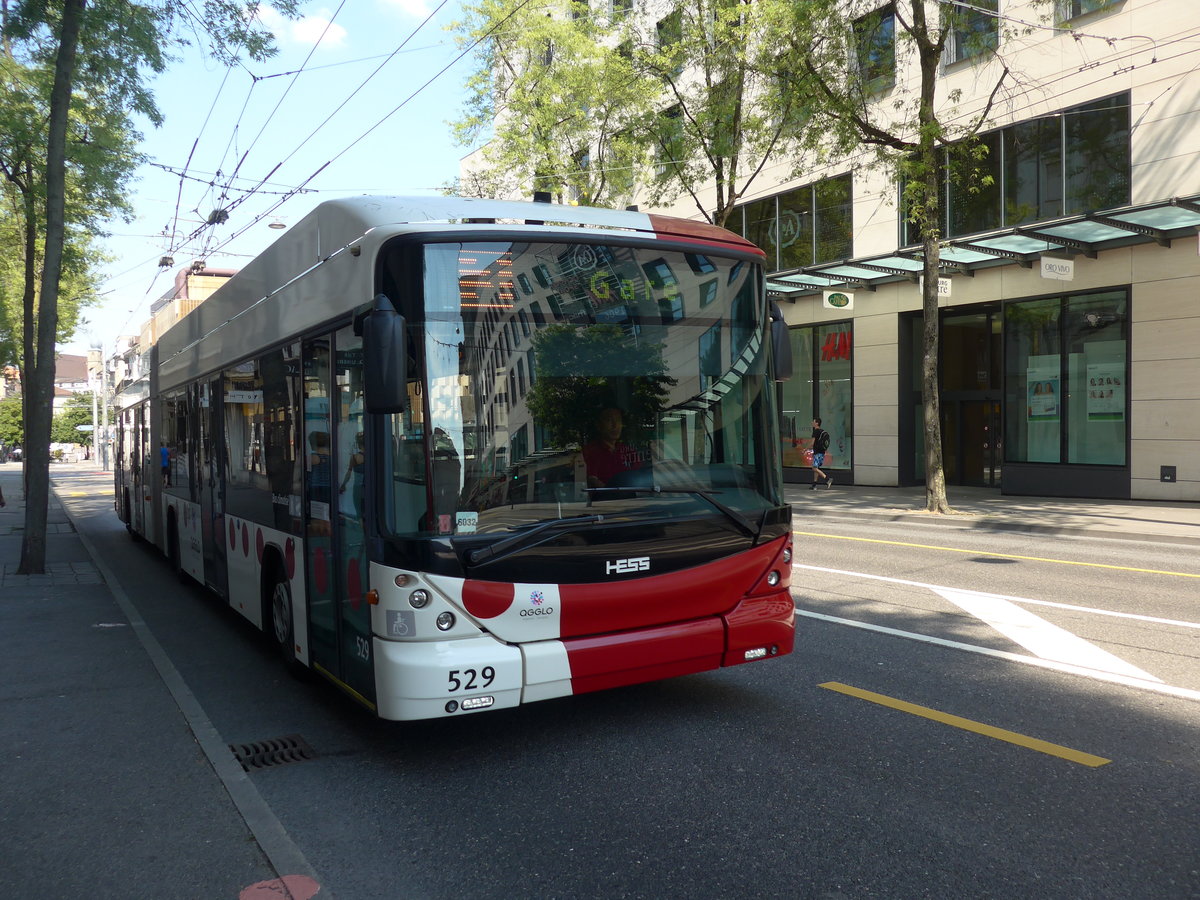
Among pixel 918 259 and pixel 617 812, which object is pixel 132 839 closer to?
pixel 617 812

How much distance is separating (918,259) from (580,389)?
1867 cm

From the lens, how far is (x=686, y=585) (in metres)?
5.28

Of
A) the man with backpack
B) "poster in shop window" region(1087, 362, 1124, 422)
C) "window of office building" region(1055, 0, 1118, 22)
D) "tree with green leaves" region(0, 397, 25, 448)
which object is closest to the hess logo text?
"window of office building" region(1055, 0, 1118, 22)

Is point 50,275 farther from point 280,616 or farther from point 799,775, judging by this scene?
point 799,775

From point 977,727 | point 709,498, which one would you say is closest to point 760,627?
point 709,498

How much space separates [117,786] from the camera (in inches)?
188

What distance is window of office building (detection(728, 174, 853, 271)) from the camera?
25.2 meters

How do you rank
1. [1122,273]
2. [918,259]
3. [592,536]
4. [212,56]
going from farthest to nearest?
[918,259] → [1122,273] → [212,56] → [592,536]

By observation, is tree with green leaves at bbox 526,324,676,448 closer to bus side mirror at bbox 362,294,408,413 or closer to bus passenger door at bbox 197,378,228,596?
bus side mirror at bbox 362,294,408,413

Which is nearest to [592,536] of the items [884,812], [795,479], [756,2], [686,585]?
[686,585]

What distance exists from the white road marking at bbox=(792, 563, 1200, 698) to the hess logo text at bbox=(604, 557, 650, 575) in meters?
3.24

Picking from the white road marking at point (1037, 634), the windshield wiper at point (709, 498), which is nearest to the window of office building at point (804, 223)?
the white road marking at point (1037, 634)

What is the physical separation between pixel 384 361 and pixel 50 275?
989 cm

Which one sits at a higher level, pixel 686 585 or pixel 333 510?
pixel 333 510
